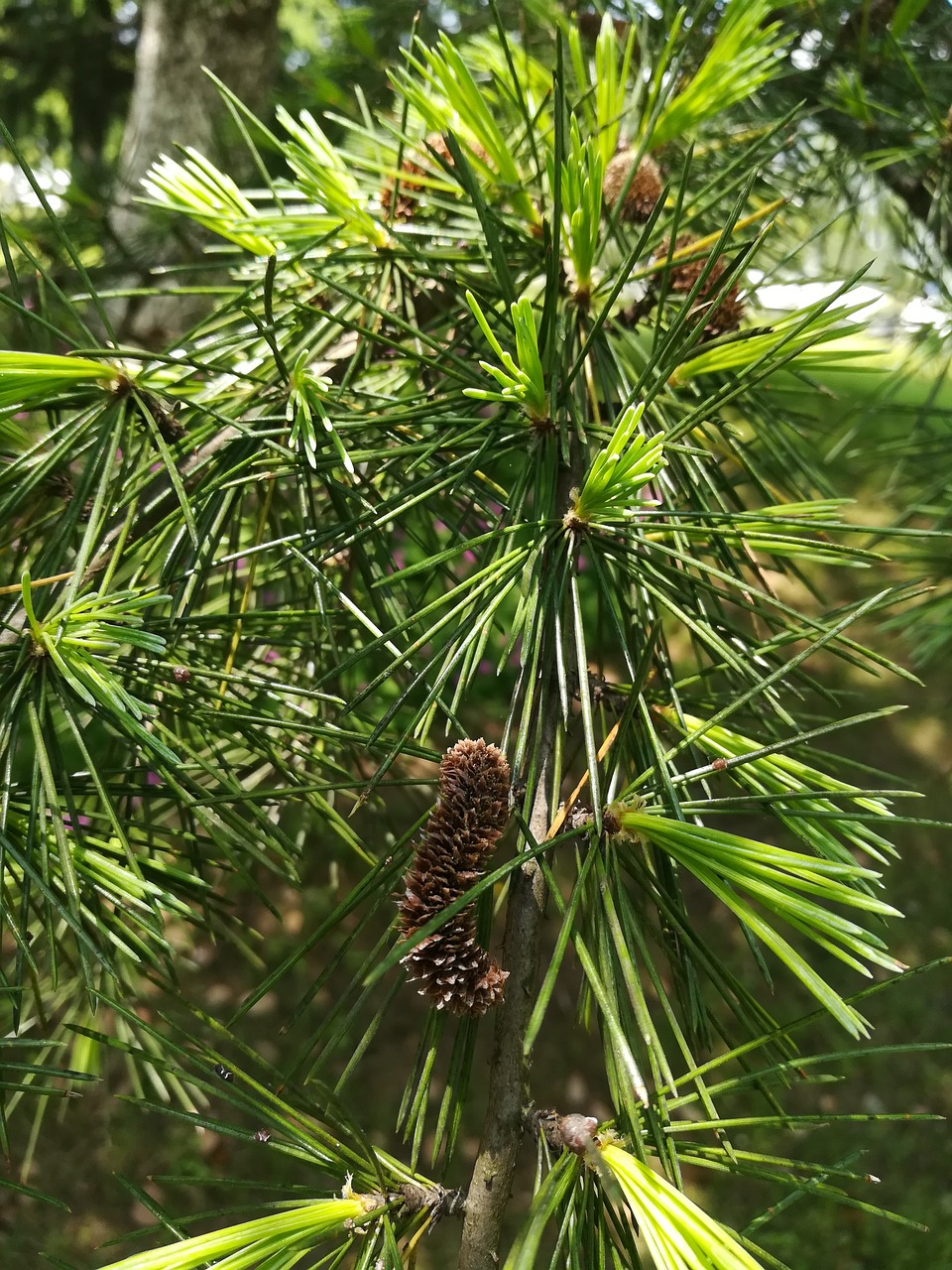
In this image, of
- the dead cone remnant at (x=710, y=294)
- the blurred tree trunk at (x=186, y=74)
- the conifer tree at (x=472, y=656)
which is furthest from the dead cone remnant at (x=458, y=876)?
the blurred tree trunk at (x=186, y=74)

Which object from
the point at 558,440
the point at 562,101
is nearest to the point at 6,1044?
the point at 558,440

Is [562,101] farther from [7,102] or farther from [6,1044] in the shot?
[7,102]

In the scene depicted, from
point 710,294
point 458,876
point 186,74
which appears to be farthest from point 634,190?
point 186,74

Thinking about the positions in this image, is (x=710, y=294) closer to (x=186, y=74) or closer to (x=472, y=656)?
(x=472, y=656)

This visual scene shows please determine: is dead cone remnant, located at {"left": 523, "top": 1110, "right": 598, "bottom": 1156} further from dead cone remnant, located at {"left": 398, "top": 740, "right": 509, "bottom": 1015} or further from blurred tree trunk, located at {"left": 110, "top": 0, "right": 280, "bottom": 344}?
blurred tree trunk, located at {"left": 110, "top": 0, "right": 280, "bottom": 344}

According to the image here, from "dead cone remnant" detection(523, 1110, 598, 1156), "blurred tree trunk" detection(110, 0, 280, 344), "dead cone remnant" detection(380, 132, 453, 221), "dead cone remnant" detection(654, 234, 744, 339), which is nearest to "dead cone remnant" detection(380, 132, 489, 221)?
"dead cone remnant" detection(380, 132, 453, 221)

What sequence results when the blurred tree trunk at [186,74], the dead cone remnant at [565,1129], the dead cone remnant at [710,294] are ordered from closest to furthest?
1. the dead cone remnant at [565,1129]
2. the dead cone remnant at [710,294]
3. the blurred tree trunk at [186,74]

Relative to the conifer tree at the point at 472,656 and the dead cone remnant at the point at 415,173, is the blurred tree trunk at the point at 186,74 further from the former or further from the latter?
the conifer tree at the point at 472,656
